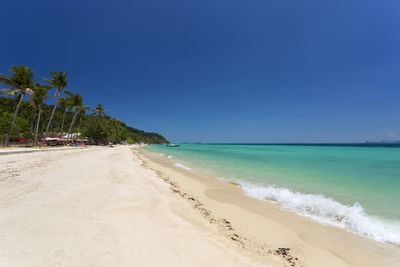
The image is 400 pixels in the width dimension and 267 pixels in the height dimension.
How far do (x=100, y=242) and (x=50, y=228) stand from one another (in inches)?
48.4

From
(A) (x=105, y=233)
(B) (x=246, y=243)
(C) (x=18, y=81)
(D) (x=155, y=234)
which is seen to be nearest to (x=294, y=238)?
(B) (x=246, y=243)

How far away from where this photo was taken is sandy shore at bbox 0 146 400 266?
2.28 metres

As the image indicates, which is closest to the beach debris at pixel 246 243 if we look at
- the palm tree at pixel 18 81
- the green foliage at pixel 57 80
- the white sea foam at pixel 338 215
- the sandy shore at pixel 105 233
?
the sandy shore at pixel 105 233

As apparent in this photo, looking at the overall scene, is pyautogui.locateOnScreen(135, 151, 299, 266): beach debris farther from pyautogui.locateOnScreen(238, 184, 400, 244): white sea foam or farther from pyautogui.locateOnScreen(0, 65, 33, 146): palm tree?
pyautogui.locateOnScreen(0, 65, 33, 146): palm tree

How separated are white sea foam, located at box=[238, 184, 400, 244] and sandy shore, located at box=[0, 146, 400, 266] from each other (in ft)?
1.30

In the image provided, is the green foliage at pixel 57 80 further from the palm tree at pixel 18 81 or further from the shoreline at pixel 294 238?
the shoreline at pixel 294 238

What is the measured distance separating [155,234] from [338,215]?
5.57 m

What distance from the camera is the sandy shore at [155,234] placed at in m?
2.28

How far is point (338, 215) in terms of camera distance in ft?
15.8

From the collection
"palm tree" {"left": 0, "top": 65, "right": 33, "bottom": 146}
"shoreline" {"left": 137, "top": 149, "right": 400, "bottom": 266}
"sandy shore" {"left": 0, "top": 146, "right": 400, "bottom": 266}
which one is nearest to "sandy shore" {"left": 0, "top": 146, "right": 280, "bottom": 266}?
"sandy shore" {"left": 0, "top": 146, "right": 400, "bottom": 266}

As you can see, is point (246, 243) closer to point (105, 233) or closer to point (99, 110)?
point (105, 233)

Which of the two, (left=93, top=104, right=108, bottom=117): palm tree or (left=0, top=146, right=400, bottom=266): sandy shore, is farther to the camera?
(left=93, top=104, right=108, bottom=117): palm tree

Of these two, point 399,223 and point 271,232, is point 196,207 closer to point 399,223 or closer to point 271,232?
point 271,232

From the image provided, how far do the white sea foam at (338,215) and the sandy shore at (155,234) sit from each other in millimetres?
396
